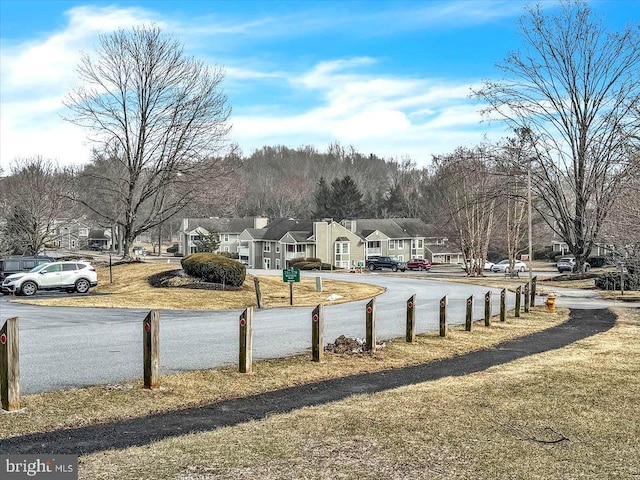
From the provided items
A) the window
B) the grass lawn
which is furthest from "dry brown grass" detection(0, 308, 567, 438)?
the window

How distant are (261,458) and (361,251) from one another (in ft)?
256

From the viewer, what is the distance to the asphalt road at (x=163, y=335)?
11.8 metres

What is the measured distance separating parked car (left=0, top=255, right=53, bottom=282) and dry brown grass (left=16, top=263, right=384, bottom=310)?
344 centimetres

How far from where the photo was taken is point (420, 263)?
7738 centimetres

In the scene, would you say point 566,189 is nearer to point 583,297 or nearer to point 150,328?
point 583,297

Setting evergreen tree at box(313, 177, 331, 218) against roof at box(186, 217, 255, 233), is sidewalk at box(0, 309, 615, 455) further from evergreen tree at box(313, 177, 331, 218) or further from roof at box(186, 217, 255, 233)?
evergreen tree at box(313, 177, 331, 218)

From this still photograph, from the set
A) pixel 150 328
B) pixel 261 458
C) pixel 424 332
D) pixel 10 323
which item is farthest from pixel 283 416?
pixel 424 332

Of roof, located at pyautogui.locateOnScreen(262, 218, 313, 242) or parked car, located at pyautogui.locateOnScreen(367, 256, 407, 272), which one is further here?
roof, located at pyautogui.locateOnScreen(262, 218, 313, 242)

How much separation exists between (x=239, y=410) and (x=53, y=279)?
2508cm

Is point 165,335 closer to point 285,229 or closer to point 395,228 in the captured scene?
point 285,229

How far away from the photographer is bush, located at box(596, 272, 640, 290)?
37156mm

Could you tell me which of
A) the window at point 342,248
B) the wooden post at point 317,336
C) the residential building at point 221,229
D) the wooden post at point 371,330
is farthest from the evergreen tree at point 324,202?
the wooden post at point 317,336

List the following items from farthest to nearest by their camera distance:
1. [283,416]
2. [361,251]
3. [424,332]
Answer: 1. [361,251]
2. [424,332]
3. [283,416]

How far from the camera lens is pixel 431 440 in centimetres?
745
